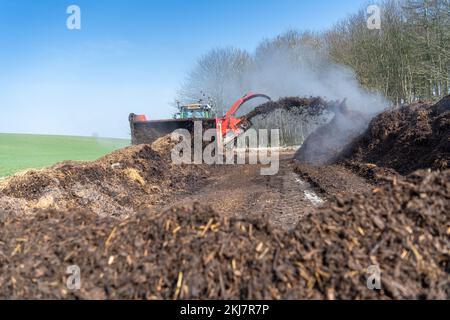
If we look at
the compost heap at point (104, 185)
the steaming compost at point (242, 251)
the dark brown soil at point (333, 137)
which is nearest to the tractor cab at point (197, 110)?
the dark brown soil at point (333, 137)

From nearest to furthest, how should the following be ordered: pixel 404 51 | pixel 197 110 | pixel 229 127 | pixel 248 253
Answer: pixel 248 253
pixel 229 127
pixel 197 110
pixel 404 51

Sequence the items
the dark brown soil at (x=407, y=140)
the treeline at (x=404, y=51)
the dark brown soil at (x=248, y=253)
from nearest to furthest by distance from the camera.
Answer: the dark brown soil at (x=248, y=253) → the dark brown soil at (x=407, y=140) → the treeline at (x=404, y=51)

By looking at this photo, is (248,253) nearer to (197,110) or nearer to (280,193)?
(280,193)

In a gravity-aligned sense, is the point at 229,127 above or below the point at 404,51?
below

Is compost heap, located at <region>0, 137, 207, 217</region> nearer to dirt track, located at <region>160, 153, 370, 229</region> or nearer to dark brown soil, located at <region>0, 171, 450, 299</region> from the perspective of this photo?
dirt track, located at <region>160, 153, 370, 229</region>

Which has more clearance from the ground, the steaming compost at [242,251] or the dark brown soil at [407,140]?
the dark brown soil at [407,140]

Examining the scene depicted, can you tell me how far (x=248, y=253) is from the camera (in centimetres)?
320

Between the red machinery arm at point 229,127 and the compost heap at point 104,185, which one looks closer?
the compost heap at point 104,185

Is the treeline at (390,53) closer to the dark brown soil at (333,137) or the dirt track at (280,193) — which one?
the dark brown soil at (333,137)

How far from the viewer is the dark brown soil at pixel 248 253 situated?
2.97 m

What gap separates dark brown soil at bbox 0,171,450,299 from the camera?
9.76 ft

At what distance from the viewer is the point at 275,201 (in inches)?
351

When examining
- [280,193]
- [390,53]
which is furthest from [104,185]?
[390,53]

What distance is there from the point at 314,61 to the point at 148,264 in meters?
34.1
